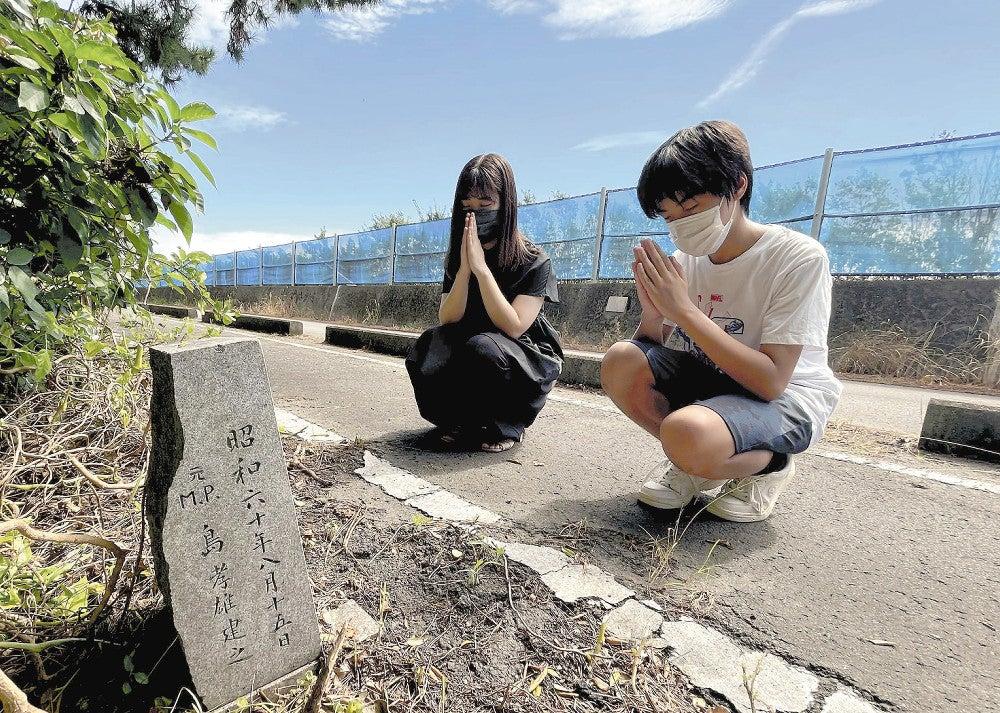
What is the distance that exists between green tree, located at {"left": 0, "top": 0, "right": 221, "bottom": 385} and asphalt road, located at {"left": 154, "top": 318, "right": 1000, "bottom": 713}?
1352mm

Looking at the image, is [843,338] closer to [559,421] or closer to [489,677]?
[559,421]

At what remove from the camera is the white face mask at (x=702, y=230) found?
1604 millimetres

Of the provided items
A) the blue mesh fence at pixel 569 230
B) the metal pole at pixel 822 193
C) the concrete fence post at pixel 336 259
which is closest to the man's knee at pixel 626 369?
the metal pole at pixel 822 193

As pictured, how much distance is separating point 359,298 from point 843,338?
1079 cm

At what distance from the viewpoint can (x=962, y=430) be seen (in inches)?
102

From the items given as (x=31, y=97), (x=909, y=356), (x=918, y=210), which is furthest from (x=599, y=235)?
(x=31, y=97)

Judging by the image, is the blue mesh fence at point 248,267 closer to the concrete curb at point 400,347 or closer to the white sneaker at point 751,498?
the concrete curb at point 400,347

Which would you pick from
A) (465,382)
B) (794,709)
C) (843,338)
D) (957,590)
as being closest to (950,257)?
(843,338)

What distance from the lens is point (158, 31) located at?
19.2 ft

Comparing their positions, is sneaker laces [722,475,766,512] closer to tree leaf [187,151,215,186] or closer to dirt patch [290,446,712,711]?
dirt patch [290,446,712,711]

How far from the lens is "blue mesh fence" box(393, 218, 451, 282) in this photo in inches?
446

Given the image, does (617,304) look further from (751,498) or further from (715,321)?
(751,498)

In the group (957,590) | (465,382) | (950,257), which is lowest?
(957,590)

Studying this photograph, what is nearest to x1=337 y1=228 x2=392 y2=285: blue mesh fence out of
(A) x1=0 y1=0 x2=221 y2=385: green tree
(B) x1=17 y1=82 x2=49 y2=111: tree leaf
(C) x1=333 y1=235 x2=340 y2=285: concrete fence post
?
(C) x1=333 y1=235 x2=340 y2=285: concrete fence post
